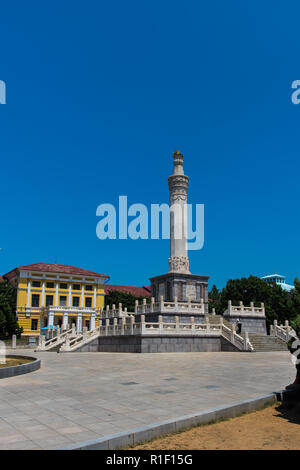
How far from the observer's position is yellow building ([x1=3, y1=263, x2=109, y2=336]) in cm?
5762

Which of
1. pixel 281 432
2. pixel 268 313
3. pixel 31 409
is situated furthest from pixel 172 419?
pixel 268 313

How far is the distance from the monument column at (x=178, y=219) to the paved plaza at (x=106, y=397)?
25.4 meters

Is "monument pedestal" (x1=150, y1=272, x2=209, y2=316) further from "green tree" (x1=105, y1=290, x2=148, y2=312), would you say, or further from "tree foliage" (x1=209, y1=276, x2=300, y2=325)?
"green tree" (x1=105, y1=290, x2=148, y2=312)

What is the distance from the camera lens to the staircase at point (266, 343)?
28.3 m

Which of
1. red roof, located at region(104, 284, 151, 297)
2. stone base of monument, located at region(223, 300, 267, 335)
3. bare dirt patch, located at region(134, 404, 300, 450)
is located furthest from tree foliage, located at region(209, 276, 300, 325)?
bare dirt patch, located at region(134, 404, 300, 450)

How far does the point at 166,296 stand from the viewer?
1571 inches

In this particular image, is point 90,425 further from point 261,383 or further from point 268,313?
point 268,313

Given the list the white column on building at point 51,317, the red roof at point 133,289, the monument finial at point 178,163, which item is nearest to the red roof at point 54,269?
the white column on building at point 51,317

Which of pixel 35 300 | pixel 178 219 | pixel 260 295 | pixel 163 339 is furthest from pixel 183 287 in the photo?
pixel 35 300

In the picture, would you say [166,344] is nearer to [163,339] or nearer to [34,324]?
[163,339]

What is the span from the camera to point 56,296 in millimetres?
60531

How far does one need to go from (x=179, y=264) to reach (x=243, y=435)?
34.6 m

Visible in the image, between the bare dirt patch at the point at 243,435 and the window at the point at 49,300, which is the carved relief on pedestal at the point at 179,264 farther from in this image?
the bare dirt patch at the point at 243,435
